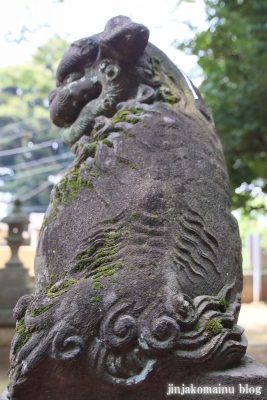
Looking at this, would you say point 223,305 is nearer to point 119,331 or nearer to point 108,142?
point 119,331

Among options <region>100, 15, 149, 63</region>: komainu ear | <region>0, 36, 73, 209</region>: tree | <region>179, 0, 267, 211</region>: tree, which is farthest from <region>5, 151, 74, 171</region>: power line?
<region>100, 15, 149, 63</region>: komainu ear

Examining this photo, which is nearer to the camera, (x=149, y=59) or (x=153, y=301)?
(x=153, y=301)

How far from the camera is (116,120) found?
2.01m

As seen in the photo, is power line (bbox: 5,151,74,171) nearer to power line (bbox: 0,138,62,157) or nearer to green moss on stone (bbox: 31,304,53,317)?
power line (bbox: 0,138,62,157)

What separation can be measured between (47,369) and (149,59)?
1.71 m

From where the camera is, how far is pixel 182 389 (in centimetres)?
136

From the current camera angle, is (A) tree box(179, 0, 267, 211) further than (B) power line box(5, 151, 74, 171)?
No

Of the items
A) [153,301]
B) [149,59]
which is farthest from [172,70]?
[153,301]

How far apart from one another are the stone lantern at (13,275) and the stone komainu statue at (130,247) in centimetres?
402

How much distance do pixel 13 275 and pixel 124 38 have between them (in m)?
4.76

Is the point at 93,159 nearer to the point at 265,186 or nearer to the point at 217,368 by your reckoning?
the point at 217,368

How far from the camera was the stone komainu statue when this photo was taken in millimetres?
1327

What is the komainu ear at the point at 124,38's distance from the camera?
2113mm

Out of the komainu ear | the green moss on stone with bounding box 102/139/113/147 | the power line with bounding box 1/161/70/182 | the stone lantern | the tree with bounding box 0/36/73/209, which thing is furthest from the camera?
the power line with bounding box 1/161/70/182
